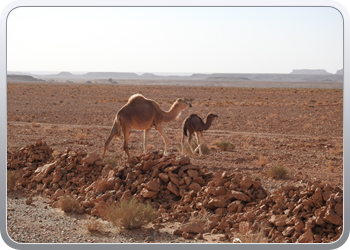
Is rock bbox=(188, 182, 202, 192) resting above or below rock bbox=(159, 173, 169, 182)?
below

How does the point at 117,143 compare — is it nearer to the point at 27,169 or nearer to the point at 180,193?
the point at 27,169

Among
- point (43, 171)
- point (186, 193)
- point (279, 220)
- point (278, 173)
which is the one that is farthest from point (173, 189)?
point (43, 171)

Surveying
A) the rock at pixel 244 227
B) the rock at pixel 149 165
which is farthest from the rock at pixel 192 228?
the rock at pixel 149 165

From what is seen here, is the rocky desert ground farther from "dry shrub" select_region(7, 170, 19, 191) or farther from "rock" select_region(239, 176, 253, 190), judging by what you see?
"dry shrub" select_region(7, 170, 19, 191)

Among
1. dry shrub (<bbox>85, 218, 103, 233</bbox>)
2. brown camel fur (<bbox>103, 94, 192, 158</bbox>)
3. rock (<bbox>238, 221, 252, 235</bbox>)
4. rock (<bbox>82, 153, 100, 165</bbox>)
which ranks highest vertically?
brown camel fur (<bbox>103, 94, 192, 158</bbox>)

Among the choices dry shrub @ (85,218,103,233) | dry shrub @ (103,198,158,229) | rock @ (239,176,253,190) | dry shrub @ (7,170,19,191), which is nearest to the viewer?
dry shrub @ (85,218,103,233)

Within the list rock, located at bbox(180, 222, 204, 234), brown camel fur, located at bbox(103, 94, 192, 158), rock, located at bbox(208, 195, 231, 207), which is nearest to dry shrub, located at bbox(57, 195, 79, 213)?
rock, located at bbox(180, 222, 204, 234)

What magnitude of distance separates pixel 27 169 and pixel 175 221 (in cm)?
647

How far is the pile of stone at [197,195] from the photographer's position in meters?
8.76

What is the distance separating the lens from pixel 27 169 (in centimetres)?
1452

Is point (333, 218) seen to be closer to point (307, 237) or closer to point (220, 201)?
point (307, 237)

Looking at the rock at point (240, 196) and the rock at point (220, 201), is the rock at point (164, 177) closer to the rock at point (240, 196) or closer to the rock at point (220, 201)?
the rock at point (220, 201)

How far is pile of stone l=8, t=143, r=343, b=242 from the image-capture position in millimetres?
8758

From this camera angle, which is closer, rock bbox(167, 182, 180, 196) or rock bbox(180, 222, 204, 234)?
rock bbox(180, 222, 204, 234)
